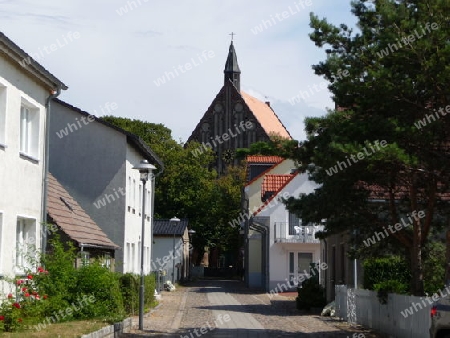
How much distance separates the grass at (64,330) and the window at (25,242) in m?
1.72

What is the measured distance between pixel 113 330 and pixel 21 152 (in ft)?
14.2

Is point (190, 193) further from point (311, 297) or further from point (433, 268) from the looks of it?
point (433, 268)

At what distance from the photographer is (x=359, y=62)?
59.0ft

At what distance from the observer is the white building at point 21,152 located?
1702cm

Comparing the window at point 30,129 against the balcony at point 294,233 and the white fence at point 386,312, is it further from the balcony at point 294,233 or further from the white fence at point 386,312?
the balcony at point 294,233

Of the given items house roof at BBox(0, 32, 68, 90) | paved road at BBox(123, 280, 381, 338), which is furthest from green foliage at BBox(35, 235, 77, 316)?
house roof at BBox(0, 32, 68, 90)

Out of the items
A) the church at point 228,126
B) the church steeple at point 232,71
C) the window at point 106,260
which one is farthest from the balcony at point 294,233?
the church steeple at point 232,71

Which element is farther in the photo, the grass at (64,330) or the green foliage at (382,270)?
the green foliage at (382,270)

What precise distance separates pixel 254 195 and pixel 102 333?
1426 inches

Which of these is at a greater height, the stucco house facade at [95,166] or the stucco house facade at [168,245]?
the stucco house facade at [95,166]

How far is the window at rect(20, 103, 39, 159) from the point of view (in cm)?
1933

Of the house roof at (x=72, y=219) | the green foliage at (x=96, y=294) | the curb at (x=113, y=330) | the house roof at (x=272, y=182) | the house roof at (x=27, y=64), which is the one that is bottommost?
the curb at (x=113, y=330)

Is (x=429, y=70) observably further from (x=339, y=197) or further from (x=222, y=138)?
(x=222, y=138)

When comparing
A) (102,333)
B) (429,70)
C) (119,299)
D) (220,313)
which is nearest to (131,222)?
(220,313)
